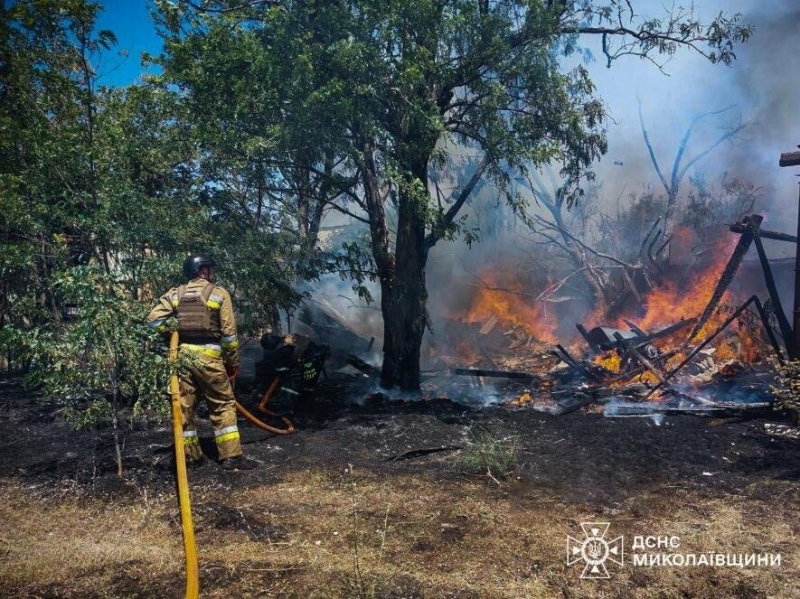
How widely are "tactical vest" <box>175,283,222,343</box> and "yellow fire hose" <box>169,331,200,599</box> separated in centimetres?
16

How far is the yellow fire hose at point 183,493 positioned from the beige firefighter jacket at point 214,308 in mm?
273

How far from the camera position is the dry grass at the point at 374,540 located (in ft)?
10.8

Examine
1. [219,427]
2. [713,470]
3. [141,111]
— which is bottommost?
[713,470]

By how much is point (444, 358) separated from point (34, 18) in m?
11.4

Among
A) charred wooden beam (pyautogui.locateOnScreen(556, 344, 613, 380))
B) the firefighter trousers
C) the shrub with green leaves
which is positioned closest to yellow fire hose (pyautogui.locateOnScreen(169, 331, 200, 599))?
the shrub with green leaves

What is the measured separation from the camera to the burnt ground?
4.88m

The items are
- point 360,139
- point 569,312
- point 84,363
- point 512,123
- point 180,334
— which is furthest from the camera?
point 569,312

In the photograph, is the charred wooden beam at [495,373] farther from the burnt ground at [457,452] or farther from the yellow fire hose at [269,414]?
the yellow fire hose at [269,414]

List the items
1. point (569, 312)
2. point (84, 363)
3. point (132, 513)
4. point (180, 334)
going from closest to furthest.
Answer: point (132, 513), point (84, 363), point (180, 334), point (569, 312)

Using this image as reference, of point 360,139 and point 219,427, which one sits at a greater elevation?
point 360,139

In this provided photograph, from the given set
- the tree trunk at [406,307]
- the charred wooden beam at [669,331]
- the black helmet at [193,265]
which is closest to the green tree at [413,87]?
the tree trunk at [406,307]

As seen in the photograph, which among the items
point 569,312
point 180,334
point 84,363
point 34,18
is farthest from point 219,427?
point 569,312

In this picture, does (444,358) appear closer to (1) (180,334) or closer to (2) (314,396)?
(2) (314,396)

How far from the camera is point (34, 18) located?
261 inches
